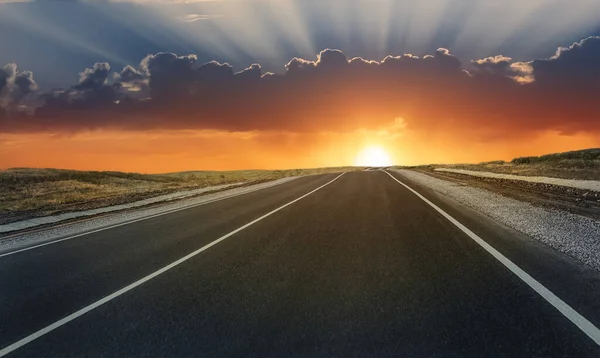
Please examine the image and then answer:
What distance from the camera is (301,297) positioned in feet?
16.5

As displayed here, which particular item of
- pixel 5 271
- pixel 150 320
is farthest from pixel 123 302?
pixel 5 271

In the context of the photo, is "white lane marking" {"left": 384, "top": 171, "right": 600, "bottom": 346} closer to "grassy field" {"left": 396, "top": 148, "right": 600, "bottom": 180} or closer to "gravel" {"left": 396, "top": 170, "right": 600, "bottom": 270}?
"gravel" {"left": 396, "top": 170, "right": 600, "bottom": 270}

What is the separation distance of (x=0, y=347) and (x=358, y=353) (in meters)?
3.52

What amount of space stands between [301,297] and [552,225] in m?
7.62

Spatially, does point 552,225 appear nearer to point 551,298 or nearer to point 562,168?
point 551,298

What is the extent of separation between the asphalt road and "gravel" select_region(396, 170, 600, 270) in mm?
416

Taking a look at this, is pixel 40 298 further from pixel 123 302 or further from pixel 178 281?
pixel 178 281

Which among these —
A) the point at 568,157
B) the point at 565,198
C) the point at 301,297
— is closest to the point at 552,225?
the point at 565,198

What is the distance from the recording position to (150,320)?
15.1ft

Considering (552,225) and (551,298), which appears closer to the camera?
(551,298)

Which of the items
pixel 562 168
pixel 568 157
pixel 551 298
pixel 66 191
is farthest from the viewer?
pixel 568 157

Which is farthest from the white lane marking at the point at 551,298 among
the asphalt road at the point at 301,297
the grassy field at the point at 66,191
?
the grassy field at the point at 66,191

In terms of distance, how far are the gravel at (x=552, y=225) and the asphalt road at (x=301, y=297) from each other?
0.42 metres

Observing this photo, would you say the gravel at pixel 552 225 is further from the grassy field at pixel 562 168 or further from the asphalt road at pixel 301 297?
the grassy field at pixel 562 168
